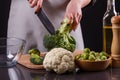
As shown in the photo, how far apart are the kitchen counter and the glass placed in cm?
7

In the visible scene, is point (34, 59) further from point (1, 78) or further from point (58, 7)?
point (58, 7)

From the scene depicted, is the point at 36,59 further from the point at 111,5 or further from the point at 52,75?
the point at 111,5

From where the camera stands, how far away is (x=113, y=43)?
1349mm

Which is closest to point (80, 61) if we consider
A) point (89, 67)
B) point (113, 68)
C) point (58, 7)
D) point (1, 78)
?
point (89, 67)

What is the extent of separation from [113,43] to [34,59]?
316mm

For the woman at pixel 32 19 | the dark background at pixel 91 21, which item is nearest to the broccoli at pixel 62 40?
the woman at pixel 32 19

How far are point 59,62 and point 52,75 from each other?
5 cm

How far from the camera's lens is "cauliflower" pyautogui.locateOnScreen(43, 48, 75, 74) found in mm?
1226

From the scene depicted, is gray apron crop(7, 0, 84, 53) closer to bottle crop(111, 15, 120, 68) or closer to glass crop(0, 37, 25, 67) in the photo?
glass crop(0, 37, 25, 67)

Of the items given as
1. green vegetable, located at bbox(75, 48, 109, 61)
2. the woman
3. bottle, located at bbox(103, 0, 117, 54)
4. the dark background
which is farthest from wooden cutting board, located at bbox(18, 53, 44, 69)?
the dark background

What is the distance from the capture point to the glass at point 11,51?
137cm

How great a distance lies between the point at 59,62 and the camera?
123 centimetres

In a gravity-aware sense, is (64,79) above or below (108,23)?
below

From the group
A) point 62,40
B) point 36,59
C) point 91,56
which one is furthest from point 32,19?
point 91,56
